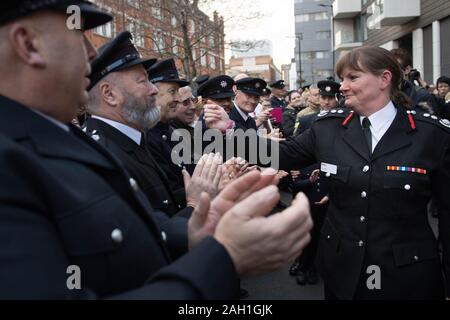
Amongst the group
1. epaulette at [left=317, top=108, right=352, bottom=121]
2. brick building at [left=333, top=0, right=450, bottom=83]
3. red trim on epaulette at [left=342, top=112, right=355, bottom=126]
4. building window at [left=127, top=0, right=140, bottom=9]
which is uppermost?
building window at [left=127, top=0, right=140, bottom=9]

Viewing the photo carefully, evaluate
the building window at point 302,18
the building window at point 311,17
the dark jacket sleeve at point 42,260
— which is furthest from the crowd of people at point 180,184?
the building window at point 302,18

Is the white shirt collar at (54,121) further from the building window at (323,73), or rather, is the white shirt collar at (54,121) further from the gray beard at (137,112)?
the building window at (323,73)

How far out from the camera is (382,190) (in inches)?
102

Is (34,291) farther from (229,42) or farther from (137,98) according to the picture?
(229,42)

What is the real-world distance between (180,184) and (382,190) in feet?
5.39

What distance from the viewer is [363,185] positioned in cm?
265

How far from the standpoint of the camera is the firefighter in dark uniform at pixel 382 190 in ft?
8.46

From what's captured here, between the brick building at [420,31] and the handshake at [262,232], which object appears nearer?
the handshake at [262,232]

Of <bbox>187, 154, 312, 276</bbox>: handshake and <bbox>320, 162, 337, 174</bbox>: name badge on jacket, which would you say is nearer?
<bbox>187, 154, 312, 276</bbox>: handshake

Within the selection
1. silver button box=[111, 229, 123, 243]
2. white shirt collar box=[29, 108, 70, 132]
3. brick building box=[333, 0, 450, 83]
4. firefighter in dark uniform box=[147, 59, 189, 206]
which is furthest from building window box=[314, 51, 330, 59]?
silver button box=[111, 229, 123, 243]

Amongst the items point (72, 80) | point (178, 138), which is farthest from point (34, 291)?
point (178, 138)

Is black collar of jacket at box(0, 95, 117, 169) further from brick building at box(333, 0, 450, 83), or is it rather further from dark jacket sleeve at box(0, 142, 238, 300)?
brick building at box(333, 0, 450, 83)

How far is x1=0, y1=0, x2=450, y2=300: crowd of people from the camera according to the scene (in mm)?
1067

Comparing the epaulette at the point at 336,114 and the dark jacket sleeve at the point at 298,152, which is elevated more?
the epaulette at the point at 336,114
